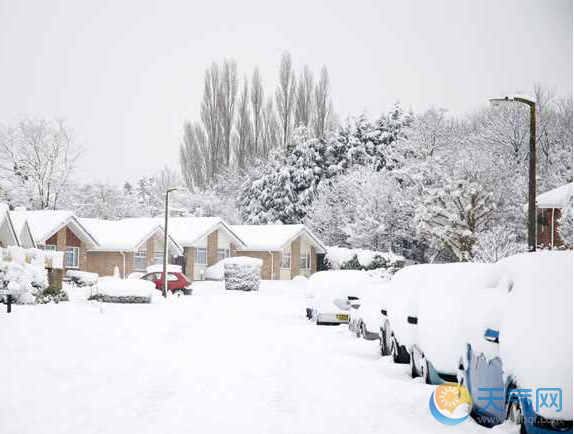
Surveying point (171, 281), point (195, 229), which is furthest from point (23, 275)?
point (195, 229)

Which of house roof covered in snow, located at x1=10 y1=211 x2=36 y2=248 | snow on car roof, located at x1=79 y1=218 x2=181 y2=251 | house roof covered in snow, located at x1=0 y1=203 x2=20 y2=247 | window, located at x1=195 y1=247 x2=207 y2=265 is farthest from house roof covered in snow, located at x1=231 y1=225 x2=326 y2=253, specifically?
house roof covered in snow, located at x1=0 y1=203 x2=20 y2=247

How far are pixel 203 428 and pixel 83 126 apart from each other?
6088cm

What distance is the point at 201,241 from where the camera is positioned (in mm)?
56594

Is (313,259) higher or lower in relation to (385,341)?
higher

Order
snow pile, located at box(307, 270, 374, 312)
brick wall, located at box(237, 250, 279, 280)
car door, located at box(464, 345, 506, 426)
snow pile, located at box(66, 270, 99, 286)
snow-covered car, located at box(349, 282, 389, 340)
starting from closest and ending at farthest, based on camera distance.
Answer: car door, located at box(464, 345, 506, 426), snow-covered car, located at box(349, 282, 389, 340), snow pile, located at box(307, 270, 374, 312), snow pile, located at box(66, 270, 99, 286), brick wall, located at box(237, 250, 279, 280)

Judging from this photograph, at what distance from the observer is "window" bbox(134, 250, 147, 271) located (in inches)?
2096

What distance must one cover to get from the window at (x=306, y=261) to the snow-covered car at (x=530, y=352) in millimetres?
53342

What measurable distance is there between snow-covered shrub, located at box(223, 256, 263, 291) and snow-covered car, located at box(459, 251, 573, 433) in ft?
126

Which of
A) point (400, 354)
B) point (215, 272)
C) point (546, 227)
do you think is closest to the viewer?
point (400, 354)

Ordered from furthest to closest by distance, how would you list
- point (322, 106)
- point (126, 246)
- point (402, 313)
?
point (322, 106), point (126, 246), point (402, 313)

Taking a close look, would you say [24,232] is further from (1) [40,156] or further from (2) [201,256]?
(1) [40,156]

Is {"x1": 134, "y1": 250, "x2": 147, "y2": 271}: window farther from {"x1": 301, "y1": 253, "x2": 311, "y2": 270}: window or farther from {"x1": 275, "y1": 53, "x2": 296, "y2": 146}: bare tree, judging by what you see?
{"x1": 275, "y1": 53, "x2": 296, "y2": 146}: bare tree

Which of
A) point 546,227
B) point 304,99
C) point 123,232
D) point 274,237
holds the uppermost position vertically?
point 304,99

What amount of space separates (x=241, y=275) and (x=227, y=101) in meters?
26.1
